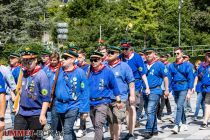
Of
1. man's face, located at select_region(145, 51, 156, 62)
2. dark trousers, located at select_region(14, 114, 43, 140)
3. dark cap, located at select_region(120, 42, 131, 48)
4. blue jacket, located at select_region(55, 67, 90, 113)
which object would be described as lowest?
dark trousers, located at select_region(14, 114, 43, 140)

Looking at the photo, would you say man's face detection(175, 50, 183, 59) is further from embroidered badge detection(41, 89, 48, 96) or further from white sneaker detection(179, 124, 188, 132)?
embroidered badge detection(41, 89, 48, 96)

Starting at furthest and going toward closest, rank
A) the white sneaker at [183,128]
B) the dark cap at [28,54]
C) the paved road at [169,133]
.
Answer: the white sneaker at [183,128] < the paved road at [169,133] < the dark cap at [28,54]

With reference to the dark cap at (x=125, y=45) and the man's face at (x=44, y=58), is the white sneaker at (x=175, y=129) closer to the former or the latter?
the dark cap at (x=125, y=45)

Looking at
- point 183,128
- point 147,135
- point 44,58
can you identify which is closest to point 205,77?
point 183,128

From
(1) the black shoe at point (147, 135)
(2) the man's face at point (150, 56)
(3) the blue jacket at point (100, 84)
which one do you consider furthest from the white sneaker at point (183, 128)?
(3) the blue jacket at point (100, 84)

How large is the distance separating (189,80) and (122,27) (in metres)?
42.2

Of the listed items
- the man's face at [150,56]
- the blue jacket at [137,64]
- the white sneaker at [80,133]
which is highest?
the man's face at [150,56]

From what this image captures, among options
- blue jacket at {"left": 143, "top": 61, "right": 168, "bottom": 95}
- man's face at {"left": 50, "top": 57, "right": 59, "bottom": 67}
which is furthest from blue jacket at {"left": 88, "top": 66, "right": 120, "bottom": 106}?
blue jacket at {"left": 143, "top": 61, "right": 168, "bottom": 95}

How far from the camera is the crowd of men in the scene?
7586mm

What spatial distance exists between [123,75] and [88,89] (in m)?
2.12

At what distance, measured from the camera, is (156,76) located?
37.6 ft

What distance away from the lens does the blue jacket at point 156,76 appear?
448 inches

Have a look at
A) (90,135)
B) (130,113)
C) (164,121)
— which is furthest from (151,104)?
(164,121)

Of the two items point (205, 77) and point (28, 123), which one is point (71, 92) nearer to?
point (28, 123)
